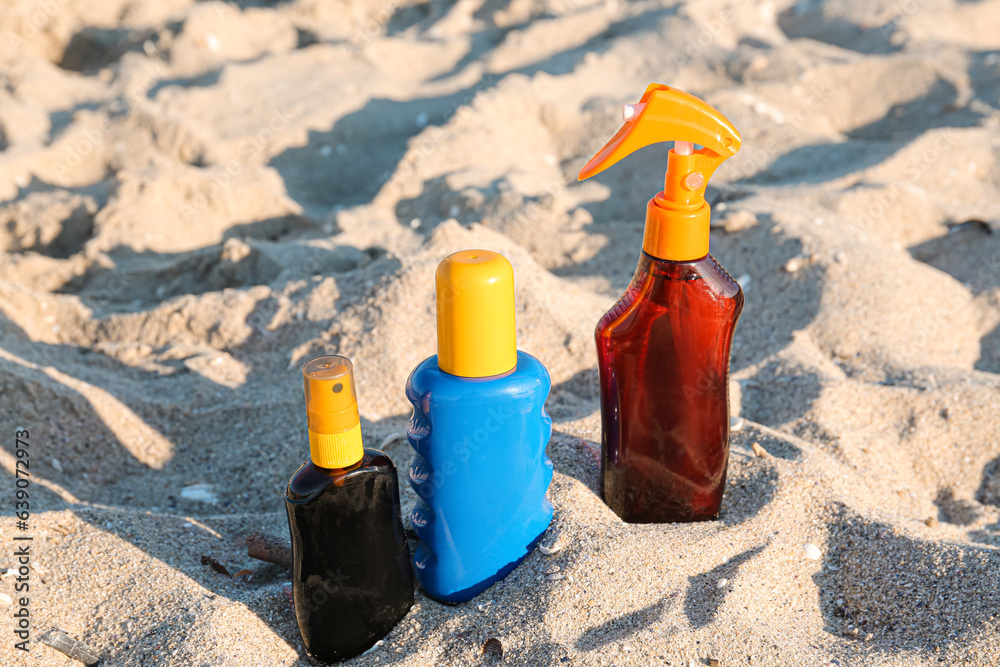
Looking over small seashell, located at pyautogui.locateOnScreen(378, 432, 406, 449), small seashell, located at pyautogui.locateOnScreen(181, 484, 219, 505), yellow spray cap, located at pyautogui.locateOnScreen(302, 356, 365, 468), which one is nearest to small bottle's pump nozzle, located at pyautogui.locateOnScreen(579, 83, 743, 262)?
yellow spray cap, located at pyautogui.locateOnScreen(302, 356, 365, 468)

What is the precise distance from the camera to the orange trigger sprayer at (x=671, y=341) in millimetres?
1409

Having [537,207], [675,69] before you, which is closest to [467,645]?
[537,207]

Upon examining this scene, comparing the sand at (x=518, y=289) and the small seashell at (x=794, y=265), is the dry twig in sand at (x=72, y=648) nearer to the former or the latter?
the sand at (x=518, y=289)

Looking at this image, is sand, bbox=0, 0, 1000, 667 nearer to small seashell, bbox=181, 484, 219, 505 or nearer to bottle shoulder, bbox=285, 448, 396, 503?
small seashell, bbox=181, 484, 219, 505

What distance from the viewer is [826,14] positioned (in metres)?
5.97

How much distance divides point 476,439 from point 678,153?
2.11 feet

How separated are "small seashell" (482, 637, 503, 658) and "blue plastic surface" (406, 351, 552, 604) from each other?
0.12 metres

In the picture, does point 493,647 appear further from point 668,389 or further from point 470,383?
point 668,389

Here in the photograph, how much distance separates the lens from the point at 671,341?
156cm

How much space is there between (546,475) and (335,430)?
1.57ft

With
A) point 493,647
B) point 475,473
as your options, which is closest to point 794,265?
point 475,473

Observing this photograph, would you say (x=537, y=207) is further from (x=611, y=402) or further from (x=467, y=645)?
(x=467, y=645)

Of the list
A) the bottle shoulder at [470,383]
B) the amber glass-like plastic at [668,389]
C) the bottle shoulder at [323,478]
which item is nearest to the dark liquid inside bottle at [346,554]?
the bottle shoulder at [323,478]

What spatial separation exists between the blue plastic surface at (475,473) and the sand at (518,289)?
7 cm
